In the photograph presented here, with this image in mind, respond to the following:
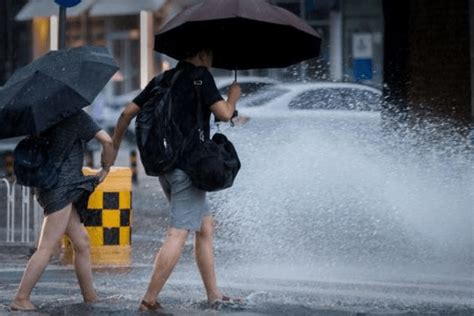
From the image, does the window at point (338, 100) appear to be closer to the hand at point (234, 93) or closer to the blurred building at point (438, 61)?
the blurred building at point (438, 61)

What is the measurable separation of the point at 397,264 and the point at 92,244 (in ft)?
7.89

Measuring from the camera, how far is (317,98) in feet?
48.3

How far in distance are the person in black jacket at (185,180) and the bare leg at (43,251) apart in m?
0.54

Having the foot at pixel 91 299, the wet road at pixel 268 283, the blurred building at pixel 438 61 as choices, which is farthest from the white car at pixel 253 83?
the foot at pixel 91 299

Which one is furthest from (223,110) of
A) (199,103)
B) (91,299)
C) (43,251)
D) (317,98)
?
(317,98)

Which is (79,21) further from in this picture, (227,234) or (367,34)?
(227,234)

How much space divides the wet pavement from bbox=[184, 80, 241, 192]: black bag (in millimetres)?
785

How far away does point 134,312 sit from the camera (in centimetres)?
836

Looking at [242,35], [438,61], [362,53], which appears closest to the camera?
[242,35]

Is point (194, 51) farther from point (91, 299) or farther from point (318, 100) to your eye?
point (318, 100)

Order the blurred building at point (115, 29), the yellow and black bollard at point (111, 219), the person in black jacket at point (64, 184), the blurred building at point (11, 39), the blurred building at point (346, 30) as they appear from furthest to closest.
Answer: the blurred building at point (11, 39) < the blurred building at point (115, 29) < the blurred building at point (346, 30) < the yellow and black bollard at point (111, 219) < the person in black jacket at point (64, 184)

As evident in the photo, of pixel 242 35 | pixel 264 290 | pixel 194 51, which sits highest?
pixel 242 35

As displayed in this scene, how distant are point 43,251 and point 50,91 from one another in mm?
958

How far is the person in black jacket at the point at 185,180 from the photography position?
8.20m
